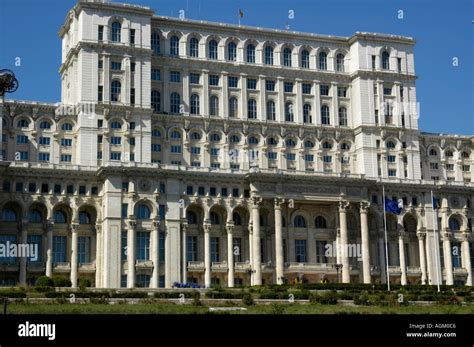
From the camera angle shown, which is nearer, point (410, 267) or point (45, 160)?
point (45, 160)

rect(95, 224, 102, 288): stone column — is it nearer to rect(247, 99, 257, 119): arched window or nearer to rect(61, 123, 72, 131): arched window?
rect(61, 123, 72, 131): arched window

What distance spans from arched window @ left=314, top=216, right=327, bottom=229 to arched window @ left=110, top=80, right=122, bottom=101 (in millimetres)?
35866

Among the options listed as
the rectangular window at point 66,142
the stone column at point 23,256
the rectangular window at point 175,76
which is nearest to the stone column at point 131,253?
the stone column at point 23,256

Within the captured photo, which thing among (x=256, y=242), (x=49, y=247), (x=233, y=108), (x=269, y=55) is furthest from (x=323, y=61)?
(x=49, y=247)

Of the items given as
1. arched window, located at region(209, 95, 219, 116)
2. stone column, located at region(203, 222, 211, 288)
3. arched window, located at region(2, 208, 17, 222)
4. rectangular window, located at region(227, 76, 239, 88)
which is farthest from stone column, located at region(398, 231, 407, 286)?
arched window, located at region(2, 208, 17, 222)

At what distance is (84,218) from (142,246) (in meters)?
9.70

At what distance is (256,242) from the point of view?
117938 millimetres

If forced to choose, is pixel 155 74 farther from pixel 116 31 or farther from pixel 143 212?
pixel 143 212

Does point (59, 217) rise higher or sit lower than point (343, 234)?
higher

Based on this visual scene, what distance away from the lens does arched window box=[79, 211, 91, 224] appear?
11569 cm
